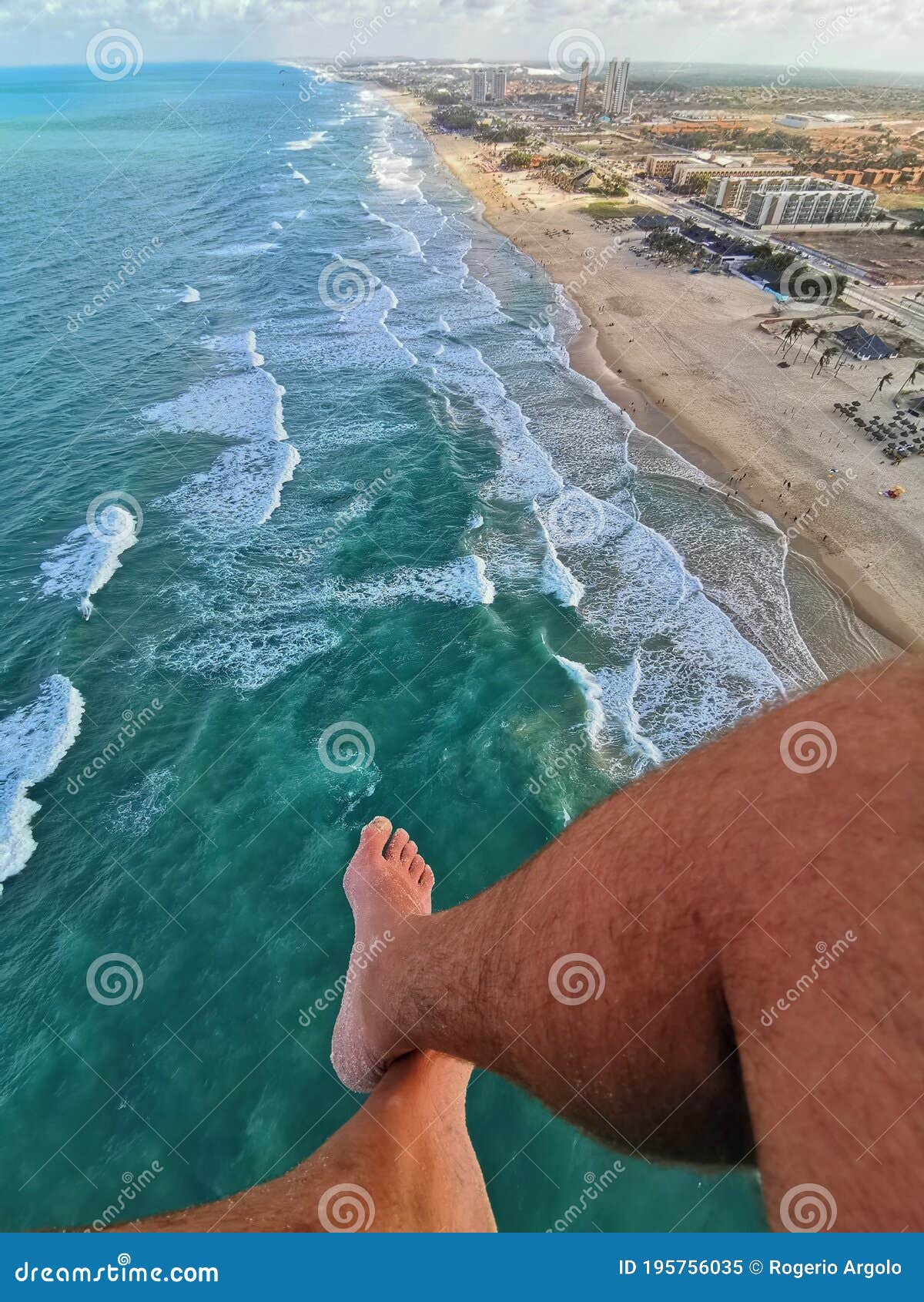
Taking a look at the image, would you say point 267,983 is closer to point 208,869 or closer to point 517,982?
point 208,869

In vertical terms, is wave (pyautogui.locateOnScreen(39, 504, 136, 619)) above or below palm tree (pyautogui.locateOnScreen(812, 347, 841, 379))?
below

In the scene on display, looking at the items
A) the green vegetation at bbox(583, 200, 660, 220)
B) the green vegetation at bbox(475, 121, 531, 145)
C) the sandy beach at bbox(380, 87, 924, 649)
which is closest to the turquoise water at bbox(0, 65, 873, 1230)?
the sandy beach at bbox(380, 87, 924, 649)

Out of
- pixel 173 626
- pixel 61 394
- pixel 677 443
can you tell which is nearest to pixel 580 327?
pixel 677 443

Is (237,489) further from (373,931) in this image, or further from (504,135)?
(504,135)

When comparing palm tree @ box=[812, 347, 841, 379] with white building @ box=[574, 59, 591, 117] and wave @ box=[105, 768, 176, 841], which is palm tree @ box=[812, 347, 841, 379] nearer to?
wave @ box=[105, 768, 176, 841]

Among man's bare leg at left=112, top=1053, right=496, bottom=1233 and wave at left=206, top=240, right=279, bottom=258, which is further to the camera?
wave at left=206, top=240, right=279, bottom=258

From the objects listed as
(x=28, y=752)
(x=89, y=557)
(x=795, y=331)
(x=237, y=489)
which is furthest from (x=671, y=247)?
(x=28, y=752)

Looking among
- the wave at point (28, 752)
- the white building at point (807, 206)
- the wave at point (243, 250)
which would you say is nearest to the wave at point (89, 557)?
the wave at point (28, 752)
